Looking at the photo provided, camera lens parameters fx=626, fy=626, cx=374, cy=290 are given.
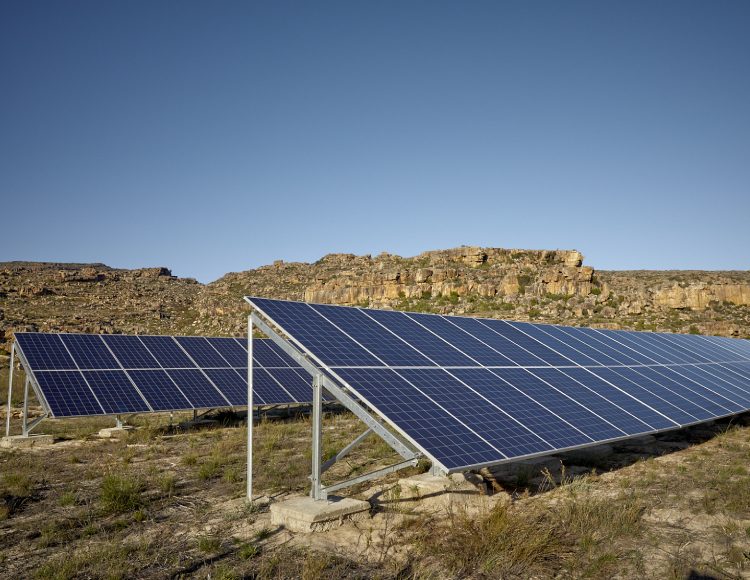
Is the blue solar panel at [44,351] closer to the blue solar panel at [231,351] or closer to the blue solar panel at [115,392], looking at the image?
the blue solar panel at [115,392]

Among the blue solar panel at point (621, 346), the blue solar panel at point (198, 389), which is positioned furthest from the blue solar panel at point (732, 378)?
the blue solar panel at point (198, 389)

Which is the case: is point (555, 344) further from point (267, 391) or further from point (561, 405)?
point (267, 391)

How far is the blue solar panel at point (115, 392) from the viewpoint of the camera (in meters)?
19.4

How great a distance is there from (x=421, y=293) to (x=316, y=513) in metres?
67.6

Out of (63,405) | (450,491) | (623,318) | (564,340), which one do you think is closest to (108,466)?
(63,405)

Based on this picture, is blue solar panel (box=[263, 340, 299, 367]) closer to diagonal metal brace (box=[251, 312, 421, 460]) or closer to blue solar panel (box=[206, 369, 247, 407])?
blue solar panel (box=[206, 369, 247, 407])

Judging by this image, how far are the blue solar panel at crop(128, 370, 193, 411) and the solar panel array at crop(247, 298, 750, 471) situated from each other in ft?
28.9

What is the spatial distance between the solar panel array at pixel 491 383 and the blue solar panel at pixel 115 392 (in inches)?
367

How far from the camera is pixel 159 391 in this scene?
20922 millimetres

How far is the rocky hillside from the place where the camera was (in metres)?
58.1

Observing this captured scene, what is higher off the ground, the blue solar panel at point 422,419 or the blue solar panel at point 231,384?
the blue solar panel at point 422,419

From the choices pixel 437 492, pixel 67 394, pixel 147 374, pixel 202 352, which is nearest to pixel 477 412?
pixel 437 492

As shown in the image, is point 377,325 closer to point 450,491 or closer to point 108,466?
point 450,491

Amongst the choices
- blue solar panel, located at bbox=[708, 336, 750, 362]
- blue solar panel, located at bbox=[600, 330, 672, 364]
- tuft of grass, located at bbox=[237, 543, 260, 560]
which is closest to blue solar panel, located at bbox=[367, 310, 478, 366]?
tuft of grass, located at bbox=[237, 543, 260, 560]
